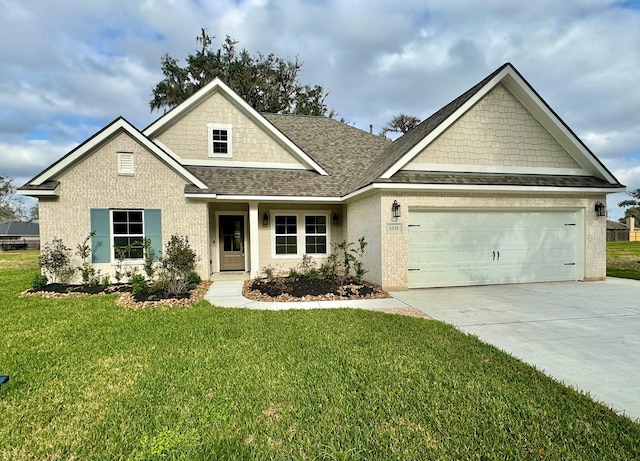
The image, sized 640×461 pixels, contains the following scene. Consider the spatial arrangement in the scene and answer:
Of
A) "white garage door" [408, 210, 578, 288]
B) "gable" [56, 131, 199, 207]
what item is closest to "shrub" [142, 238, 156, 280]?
"gable" [56, 131, 199, 207]

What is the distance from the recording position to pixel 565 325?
5.89 m

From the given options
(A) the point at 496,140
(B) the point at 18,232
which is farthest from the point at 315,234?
(B) the point at 18,232

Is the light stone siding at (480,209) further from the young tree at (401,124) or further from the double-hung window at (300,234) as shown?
the young tree at (401,124)

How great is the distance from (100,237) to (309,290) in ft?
22.9

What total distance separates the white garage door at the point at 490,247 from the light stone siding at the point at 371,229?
99 cm

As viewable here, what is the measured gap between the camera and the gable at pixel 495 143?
992 cm

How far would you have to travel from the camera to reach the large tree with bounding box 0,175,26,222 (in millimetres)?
43116

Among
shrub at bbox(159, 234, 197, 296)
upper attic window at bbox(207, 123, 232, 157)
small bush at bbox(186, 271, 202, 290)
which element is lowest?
small bush at bbox(186, 271, 202, 290)

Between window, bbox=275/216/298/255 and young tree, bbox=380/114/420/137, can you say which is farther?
young tree, bbox=380/114/420/137

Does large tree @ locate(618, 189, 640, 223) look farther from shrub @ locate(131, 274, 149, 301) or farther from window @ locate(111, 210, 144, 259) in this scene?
shrub @ locate(131, 274, 149, 301)

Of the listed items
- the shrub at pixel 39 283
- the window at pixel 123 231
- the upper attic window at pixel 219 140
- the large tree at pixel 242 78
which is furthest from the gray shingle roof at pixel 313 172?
the large tree at pixel 242 78

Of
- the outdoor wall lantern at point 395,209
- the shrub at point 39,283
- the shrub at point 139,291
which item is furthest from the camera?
the shrub at point 39,283

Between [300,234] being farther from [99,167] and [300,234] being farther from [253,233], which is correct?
[99,167]

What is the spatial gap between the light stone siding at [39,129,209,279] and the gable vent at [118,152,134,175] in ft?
0.41
